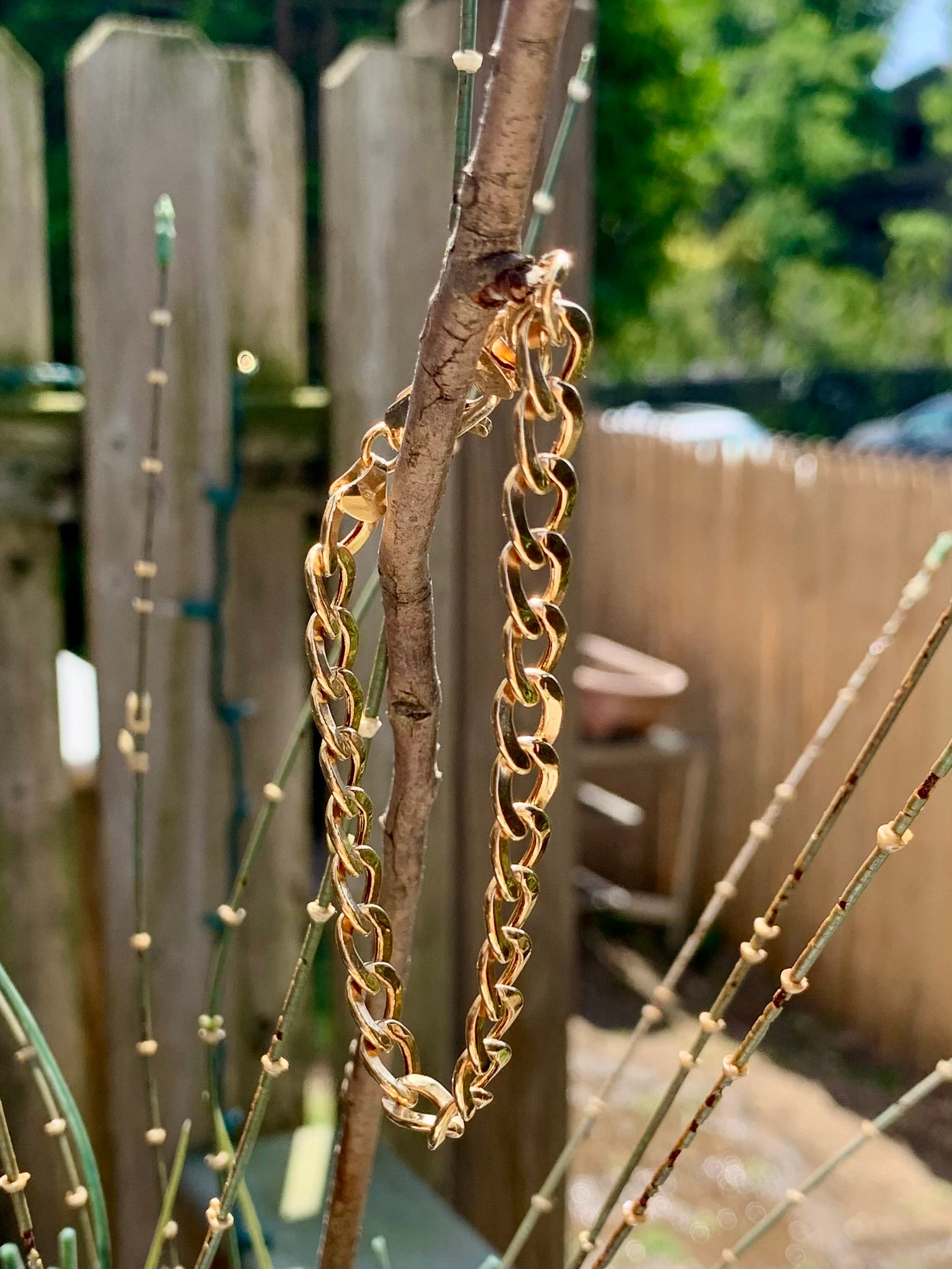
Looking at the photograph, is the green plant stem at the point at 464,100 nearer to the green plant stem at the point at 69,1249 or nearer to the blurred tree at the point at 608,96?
the green plant stem at the point at 69,1249


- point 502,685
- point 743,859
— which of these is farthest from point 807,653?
point 502,685

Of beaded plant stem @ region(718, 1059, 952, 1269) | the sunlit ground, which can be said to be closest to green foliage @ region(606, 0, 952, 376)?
the sunlit ground

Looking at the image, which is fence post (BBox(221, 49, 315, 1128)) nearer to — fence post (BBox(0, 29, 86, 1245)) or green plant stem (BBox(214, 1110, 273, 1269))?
→ fence post (BBox(0, 29, 86, 1245))

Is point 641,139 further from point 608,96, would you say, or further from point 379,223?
point 379,223

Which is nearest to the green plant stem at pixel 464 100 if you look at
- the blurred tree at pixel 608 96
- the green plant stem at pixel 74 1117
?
the green plant stem at pixel 74 1117

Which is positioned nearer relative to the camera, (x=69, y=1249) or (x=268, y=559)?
(x=69, y=1249)

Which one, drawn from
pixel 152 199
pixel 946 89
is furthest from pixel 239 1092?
pixel 946 89
